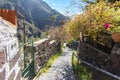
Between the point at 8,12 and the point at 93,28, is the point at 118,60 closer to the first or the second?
Answer: the point at 93,28

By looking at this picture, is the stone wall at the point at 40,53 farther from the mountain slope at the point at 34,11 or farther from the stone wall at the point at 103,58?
the mountain slope at the point at 34,11

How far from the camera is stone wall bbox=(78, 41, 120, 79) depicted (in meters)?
7.64

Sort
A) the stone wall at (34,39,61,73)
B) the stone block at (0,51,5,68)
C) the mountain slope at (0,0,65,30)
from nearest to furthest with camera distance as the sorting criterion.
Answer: the stone block at (0,51,5,68)
the stone wall at (34,39,61,73)
the mountain slope at (0,0,65,30)

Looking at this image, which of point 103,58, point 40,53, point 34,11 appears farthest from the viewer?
point 34,11

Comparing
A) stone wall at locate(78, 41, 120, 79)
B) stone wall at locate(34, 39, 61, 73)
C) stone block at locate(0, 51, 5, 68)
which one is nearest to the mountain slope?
stone wall at locate(34, 39, 61, 73)

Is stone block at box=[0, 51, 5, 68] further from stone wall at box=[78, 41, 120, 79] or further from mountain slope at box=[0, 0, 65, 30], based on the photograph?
mountain slope at box=[0, 0, 65, 30]

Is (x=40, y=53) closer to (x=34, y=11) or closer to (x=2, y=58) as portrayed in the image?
(x=2, y=58)

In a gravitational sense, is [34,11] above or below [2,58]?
above

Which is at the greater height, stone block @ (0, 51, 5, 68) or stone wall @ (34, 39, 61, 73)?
stone block @ (0, 51, 5, 68)

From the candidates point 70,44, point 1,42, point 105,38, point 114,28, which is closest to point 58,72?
point 105,38

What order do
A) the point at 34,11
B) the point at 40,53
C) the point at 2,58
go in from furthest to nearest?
the point at 34,11 → the point at 40,53 → the point at 2,58

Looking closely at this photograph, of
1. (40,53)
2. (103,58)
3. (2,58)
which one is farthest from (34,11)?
(2,58)

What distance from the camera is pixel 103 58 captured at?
8992mm

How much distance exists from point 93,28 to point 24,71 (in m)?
3.18
